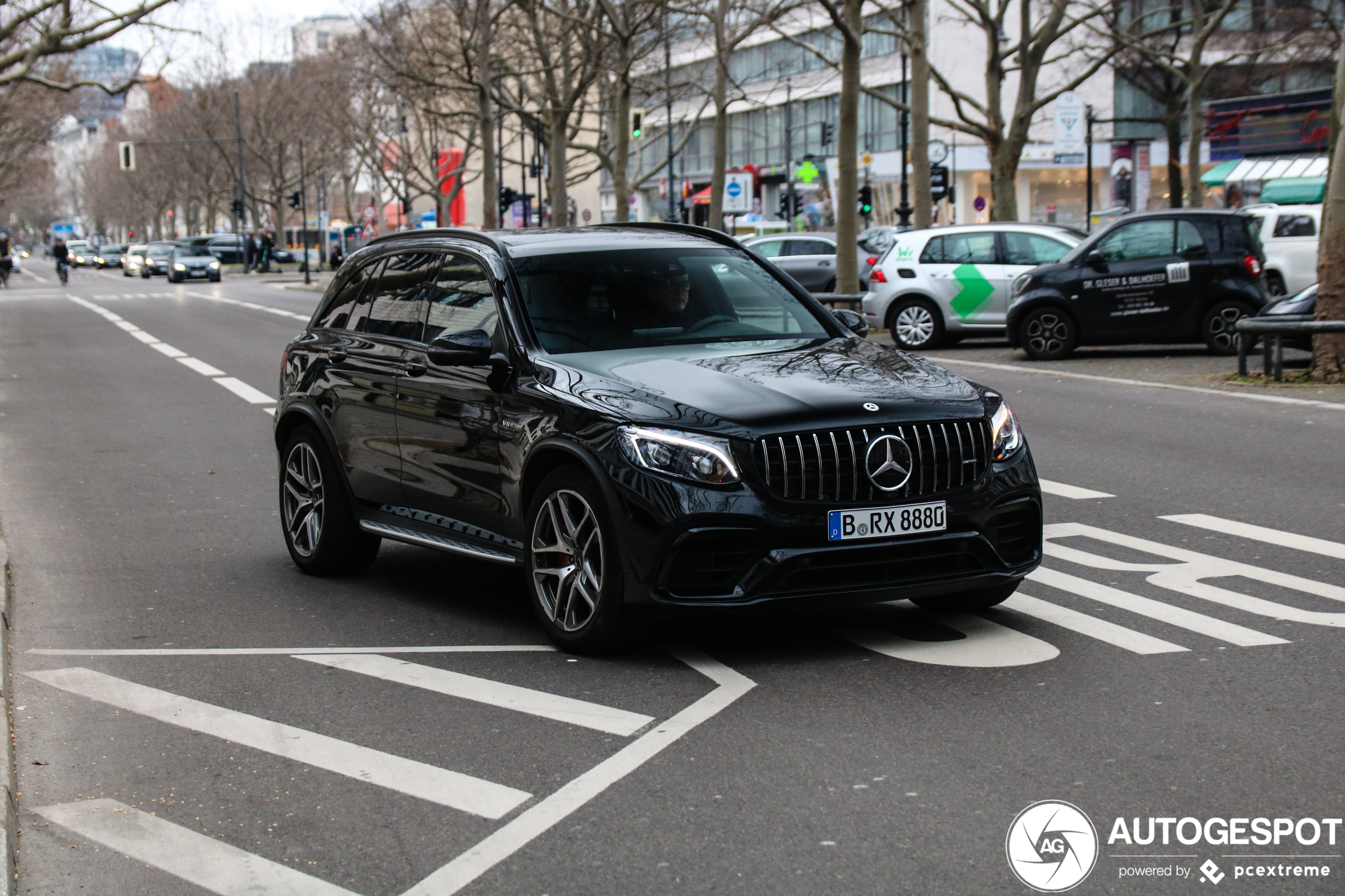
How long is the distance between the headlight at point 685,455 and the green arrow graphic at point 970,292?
56.6 feet

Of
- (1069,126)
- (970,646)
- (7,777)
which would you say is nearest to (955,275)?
(970,646)

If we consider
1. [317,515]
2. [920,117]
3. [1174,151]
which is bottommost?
[317,515]

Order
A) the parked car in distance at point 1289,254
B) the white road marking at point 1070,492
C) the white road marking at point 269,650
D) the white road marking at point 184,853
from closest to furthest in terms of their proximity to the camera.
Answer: the white road marking at point 184,853 → the white road marking at point 269,650 → the white road marking at point 1070,492 → the parked car in distance at point 1289,254

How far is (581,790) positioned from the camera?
470cm

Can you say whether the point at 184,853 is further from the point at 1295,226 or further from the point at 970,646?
the point at 1295,226

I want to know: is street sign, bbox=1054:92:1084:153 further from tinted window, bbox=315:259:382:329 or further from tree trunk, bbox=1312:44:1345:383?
tinted window, bbox=315:259:382:329

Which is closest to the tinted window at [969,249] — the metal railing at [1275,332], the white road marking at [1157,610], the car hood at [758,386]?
the metal railing at [1275,332]

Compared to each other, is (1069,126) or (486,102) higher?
(486,102)

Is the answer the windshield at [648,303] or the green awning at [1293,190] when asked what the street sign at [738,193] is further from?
the windshield at [648,303]

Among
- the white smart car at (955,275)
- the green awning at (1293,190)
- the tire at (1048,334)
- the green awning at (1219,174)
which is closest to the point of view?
the tire at (1048,334)

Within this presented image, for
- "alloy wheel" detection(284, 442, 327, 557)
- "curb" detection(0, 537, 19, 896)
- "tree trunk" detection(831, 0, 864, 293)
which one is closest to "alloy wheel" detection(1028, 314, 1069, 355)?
"tree trunk" detection(831, 0, 864, 293)

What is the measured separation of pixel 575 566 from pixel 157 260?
78.1 meters

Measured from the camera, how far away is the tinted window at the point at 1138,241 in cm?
1962

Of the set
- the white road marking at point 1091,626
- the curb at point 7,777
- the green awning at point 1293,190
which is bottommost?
the curb at point 7,777
